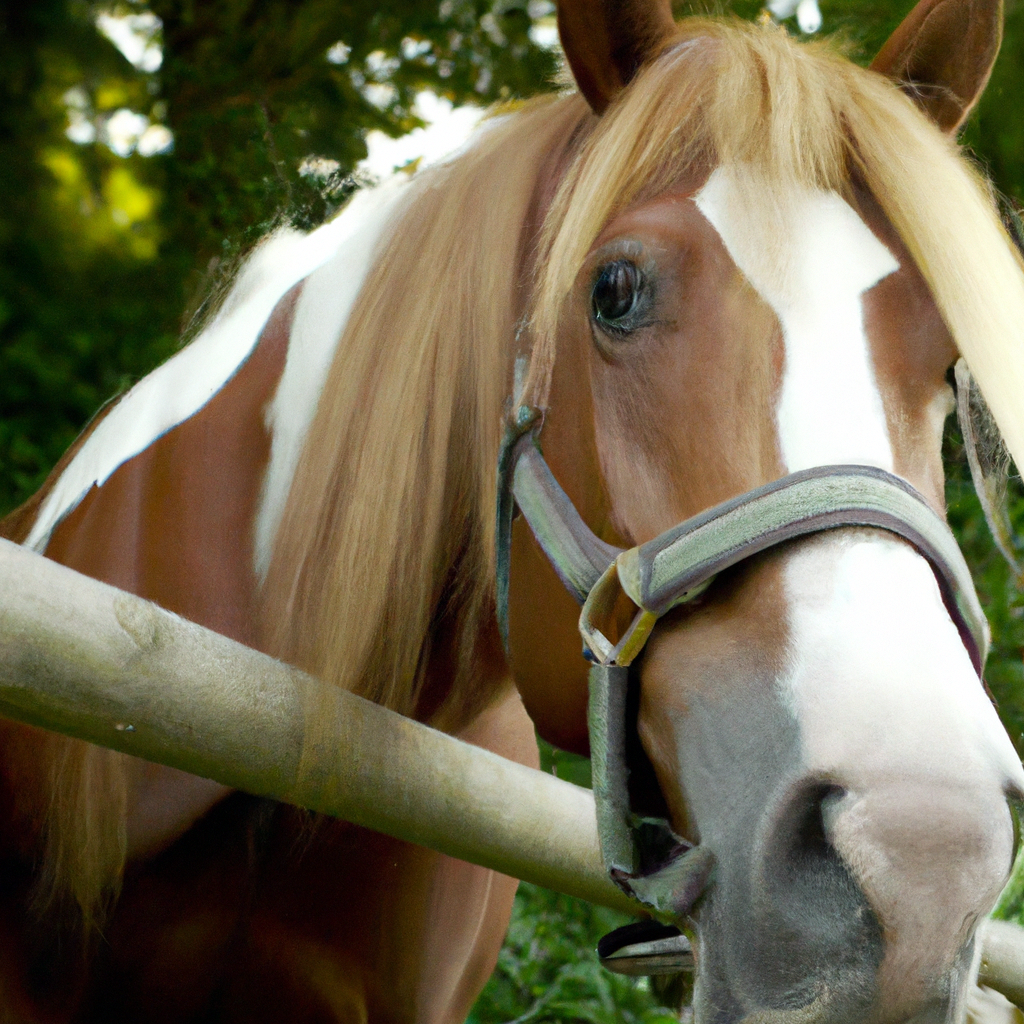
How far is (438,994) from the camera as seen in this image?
159 centimetres

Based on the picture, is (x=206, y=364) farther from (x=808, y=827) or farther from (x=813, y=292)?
(x=808, y=827)

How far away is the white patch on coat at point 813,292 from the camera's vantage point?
0.94 m


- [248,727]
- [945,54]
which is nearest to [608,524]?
[248,727]

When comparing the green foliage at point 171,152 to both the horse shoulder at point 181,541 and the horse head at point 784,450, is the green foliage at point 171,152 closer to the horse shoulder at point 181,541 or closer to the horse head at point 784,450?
the horse shoulder at point 181,541

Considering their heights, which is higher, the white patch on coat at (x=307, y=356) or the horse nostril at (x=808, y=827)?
the white patch on coat at (x=307, y=356)

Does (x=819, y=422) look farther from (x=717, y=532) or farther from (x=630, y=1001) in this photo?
(x=630, y=1001)

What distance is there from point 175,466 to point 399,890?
24.8 inches

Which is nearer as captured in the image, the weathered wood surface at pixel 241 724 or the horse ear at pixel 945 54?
the weathered wood surface at pixel 241 724

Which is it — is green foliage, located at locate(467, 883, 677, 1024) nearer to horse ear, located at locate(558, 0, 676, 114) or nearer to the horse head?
the horse head

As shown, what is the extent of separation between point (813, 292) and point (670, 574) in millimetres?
288

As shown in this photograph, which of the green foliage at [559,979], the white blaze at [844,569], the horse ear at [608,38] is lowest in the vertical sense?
the green foliage at [559,979]

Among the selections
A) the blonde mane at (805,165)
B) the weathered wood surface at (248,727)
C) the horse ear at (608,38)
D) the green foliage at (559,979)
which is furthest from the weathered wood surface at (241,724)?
the green foliage at (559,979)

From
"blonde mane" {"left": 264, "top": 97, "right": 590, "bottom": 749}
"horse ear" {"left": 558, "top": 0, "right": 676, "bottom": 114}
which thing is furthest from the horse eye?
"horse ear" {"left": 558, "top": 0, "right": 676, "bottom": 114}

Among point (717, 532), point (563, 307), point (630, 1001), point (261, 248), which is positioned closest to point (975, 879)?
point (717, 532)
